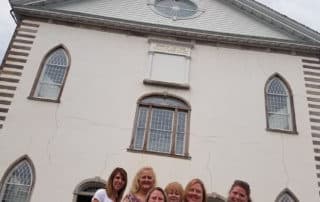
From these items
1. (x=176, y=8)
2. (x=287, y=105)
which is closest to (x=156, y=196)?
(x=287, y=105)

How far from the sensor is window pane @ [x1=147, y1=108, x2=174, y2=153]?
44.9 ft

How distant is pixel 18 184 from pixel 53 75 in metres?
4.39

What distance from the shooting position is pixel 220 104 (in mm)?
14602

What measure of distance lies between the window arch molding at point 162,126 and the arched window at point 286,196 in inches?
130

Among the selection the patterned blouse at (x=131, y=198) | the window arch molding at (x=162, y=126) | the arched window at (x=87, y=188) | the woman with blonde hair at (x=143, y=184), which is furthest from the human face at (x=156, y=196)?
the window arch molding at (x=162, y=126)

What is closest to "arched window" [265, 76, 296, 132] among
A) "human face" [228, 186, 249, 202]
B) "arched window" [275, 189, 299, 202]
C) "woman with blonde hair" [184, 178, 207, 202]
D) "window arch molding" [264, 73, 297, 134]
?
"window arch molding" [264, 73, 297, 134]

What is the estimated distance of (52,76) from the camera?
1488cm

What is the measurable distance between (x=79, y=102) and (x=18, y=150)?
2682mm

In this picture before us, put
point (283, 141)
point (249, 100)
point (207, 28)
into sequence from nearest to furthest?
point (283, 141) < point (249, 100) < point (207, 28)

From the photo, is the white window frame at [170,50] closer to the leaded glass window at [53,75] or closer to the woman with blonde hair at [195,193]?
the leaded glass window at [53,75]

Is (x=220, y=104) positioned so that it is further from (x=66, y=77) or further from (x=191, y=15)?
(x=66, y=77)

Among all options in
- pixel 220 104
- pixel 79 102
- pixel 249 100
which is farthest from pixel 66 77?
pixel 249 100

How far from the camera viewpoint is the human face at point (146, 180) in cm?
601

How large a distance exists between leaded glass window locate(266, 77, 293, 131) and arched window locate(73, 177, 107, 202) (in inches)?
254
